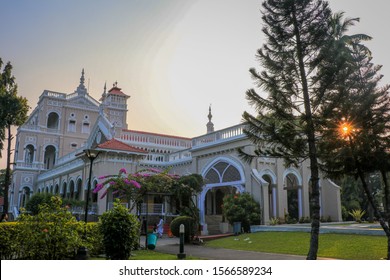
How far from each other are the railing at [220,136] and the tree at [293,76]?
419 inches

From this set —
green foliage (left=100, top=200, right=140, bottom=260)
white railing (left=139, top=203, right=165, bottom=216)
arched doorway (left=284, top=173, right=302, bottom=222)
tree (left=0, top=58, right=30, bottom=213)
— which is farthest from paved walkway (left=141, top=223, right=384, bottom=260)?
tree (left=0, top=58, right=30, bottom=213)

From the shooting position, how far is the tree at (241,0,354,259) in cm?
1018

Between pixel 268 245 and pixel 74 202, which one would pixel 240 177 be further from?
pixel 74 202

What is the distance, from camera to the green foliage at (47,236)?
1032 centimetres

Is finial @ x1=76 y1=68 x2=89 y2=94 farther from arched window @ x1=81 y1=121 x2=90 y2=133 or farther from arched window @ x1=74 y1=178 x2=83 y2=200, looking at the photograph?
arched window @ x1=74 y1=178 x2=83 y2=200

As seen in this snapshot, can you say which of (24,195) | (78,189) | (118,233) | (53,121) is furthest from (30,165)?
(118,233)

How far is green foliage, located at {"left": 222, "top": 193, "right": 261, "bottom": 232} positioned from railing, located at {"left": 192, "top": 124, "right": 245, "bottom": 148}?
3.69 metres

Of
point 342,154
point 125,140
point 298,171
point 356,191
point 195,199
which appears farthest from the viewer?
point 356,191

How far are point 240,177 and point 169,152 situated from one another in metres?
9.65

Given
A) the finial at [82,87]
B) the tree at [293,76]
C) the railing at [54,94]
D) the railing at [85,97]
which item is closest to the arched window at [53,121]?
the railing at [54,94]

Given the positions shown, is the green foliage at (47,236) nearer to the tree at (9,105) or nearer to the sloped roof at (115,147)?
the tree at (9,105)

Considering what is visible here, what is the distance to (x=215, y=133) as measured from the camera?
2414 centimetres

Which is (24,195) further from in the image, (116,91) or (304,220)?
(304,220)
